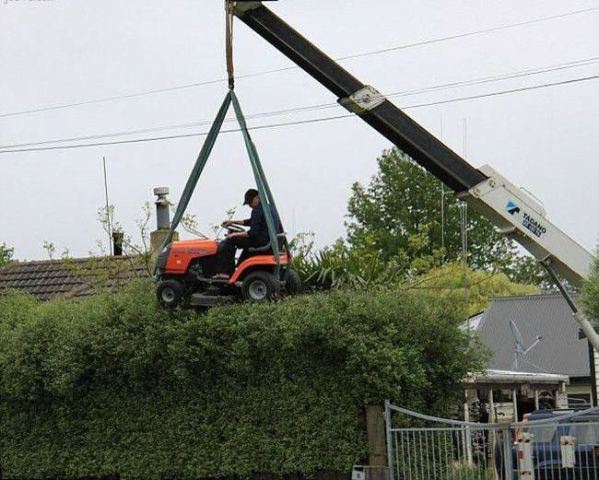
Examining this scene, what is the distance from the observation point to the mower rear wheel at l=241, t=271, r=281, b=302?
51.5ft

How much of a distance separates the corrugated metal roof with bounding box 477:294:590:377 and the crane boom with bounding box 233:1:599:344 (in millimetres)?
17313

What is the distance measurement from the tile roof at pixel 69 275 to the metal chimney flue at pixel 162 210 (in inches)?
72.8

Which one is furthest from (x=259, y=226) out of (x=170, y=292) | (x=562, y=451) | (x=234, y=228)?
(x=562, y=451)

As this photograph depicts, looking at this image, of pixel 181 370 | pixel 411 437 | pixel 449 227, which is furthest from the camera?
pixel 449 227

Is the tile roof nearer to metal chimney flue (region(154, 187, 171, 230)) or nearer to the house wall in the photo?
metal chimney flue (region(154, 187, 171, 230))

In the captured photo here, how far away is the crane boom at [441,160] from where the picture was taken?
15.7m

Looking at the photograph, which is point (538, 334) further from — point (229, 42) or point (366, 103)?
point (229, 42)

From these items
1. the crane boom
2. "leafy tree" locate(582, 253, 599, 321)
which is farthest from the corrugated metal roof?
"leafy tree" locate(582, 253, 599, 321)

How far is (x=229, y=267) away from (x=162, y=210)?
977 cm

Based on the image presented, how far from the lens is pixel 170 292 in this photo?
1609cm

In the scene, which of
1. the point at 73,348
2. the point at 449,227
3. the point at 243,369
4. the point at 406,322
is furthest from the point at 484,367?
the point at 449,227

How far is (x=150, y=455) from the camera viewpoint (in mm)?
16797

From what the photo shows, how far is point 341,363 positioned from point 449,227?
43.1 m

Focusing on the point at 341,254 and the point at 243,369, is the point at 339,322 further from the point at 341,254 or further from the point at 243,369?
the point at 341,254
